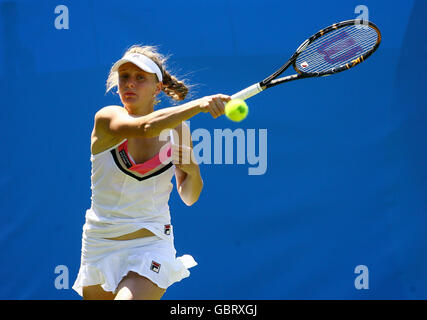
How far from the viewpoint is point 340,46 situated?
10.6 ft

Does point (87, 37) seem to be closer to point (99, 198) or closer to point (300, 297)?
point (99, 198)

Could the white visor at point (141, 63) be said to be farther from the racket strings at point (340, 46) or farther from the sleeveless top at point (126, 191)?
the racket strings at point (340, 46)

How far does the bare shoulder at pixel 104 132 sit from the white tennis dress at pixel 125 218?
0.03m

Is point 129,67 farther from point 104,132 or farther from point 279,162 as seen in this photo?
point 279,162

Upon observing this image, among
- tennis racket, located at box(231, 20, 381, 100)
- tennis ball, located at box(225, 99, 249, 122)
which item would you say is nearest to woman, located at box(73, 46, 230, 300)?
tennis ball, located at box(225, 99, 249, 122)

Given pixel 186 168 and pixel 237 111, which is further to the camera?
pixel 186 168

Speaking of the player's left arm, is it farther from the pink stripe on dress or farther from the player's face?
the player's face

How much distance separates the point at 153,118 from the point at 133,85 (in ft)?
1.39

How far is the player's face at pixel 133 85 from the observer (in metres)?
2.89

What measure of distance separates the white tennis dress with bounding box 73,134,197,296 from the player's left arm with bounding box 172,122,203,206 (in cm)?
5

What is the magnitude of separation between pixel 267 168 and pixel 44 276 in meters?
1.60

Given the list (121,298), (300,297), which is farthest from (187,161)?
(300,297)

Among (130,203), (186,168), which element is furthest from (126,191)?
(186,168)

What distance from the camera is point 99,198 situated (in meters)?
2.85
